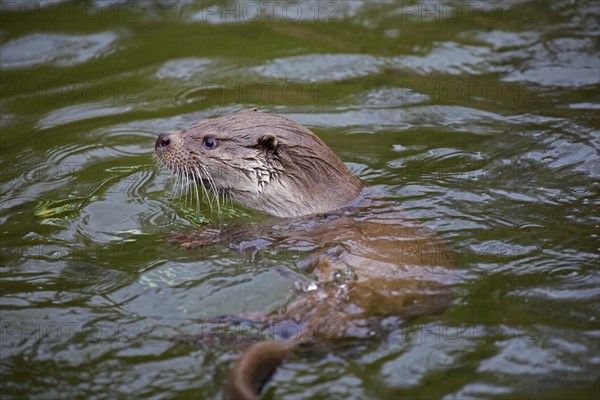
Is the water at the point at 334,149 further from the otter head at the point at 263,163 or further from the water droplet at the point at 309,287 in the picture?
the otter head at the point at 263,163

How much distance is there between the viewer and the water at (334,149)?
3857 mm

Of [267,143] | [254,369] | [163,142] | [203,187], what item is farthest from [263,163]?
[254,369]

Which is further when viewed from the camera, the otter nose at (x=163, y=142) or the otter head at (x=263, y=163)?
the otter nose at (x=163, y=142)

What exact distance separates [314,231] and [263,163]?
606 mm

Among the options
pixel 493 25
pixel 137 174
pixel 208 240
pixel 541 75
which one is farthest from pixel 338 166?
pixel 493 25

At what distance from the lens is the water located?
386cm

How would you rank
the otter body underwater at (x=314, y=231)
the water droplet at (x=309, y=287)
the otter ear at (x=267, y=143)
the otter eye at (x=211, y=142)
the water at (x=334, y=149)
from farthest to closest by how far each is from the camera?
1. the otter eye at (x=211, y=142)
2. the otter ear at (x=267, y=143)
3. the water droplet at (x=309, y=287)
4. the otter body underwater at (x=314, y=231)
5. the water at (x=334, y=149)

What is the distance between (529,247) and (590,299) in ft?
1.99

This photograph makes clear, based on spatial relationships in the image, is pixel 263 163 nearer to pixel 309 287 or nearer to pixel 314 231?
pixel 314 231

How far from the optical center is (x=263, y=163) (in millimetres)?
5238

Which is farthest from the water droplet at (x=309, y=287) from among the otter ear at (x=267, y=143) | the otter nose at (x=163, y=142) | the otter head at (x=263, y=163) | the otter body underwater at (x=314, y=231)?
the otter nose at (x=163, y=142)

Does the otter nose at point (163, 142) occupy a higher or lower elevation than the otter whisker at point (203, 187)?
higher

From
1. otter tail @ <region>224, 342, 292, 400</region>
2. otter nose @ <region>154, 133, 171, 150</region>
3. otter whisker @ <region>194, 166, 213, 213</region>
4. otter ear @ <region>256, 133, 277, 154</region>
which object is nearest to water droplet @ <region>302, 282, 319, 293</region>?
otter tail @ <region>224, 342, 292, 400</region>

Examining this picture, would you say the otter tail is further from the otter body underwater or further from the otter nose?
the otter nose
